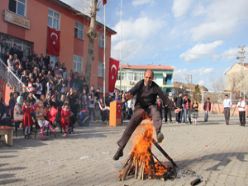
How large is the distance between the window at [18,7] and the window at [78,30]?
26.5ft

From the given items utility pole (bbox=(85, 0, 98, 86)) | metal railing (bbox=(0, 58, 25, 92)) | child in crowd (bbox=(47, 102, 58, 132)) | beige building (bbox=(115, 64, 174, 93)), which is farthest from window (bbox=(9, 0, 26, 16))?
beige building (bbox=(115, 64, 174, 93))

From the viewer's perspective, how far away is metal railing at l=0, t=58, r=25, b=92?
18.1 m

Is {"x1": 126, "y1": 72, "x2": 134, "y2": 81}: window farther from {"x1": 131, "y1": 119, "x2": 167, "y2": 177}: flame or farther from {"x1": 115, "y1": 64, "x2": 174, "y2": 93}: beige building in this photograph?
{"x1": 131, "y1": 119, "x2": 167, "y2": 177}: flame

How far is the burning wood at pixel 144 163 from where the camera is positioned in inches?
290

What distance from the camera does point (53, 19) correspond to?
2911 cm

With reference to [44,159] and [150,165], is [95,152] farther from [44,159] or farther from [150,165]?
[150,165]

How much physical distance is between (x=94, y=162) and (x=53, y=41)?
2101 centimetres

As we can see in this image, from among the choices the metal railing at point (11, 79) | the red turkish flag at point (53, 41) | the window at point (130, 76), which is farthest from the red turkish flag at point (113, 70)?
the window at point (130, 76)

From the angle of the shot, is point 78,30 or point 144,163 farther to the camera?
point 78,30

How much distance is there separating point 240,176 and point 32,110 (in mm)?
8388

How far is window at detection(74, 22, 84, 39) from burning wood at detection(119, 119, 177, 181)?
26373mm

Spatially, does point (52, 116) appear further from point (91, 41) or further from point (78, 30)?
point (78, 30)

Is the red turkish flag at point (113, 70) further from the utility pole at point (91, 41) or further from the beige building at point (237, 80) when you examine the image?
the beige building at point (237, 80)

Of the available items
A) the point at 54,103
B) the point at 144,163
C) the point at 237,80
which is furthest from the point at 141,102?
the point at 237,80
